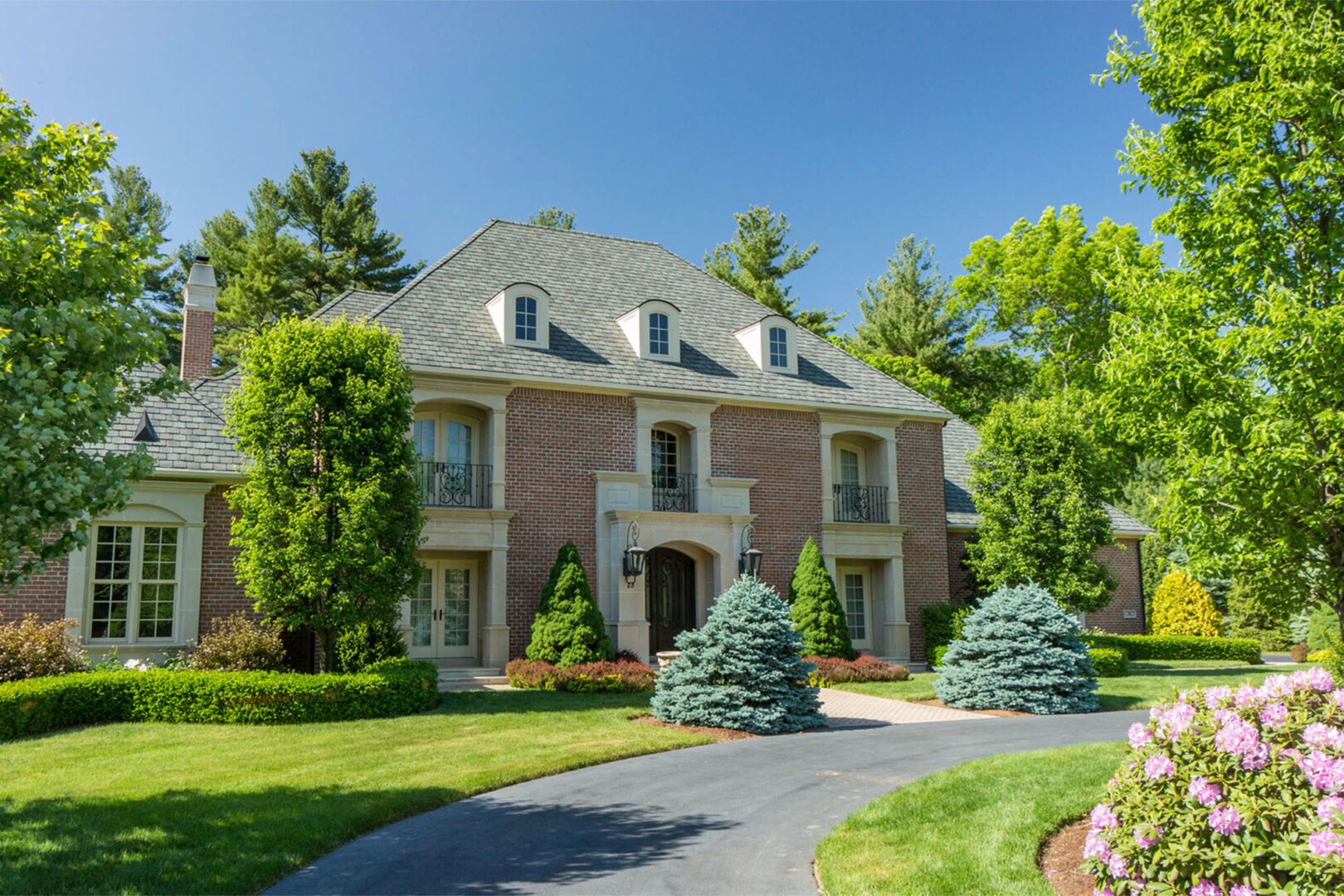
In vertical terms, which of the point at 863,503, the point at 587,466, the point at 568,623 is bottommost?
the point at 568,623

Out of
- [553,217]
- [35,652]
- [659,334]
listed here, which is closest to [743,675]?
[35,652]

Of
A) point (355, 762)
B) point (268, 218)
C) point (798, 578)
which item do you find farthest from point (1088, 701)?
point (268, 218)

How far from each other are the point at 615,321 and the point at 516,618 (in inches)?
281

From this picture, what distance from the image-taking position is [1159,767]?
17.9 feet

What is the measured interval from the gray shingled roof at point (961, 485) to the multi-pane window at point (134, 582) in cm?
1639

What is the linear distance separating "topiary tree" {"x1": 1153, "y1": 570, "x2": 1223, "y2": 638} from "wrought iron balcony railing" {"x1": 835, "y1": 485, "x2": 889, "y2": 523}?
47.4 feet

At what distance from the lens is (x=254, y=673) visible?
13406mm

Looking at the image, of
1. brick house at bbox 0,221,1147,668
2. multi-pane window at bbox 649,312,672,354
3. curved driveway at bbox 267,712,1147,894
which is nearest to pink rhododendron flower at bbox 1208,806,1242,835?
curved driveway at bbox 267,712,1147,894

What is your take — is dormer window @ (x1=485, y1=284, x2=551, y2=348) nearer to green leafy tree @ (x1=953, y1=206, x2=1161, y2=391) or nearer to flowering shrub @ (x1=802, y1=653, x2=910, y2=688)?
flowering shrub @ (x1=802, y1=653, x2=910, y2=688)

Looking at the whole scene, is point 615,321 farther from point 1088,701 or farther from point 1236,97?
point 1236,97

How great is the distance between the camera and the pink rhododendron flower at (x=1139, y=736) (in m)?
5.75

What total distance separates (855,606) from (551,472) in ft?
27.2

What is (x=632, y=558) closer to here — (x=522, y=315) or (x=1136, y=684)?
(x=522, y=315)

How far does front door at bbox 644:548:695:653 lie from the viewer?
21.3 meters
